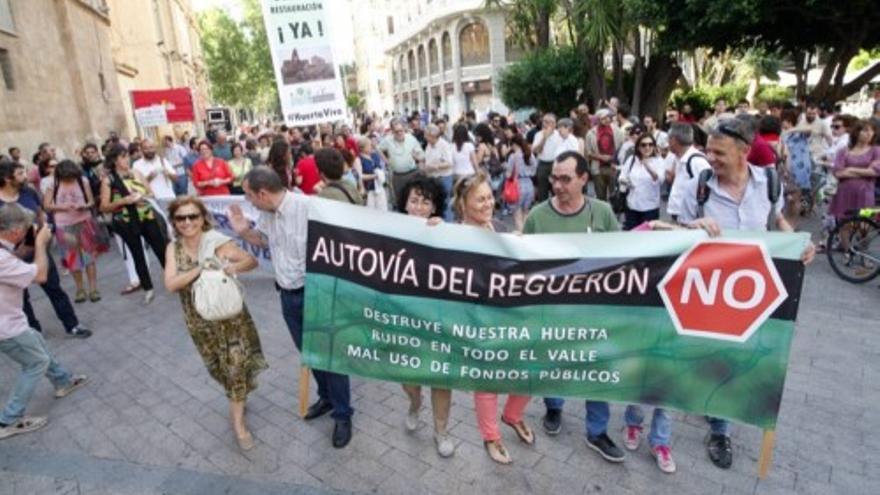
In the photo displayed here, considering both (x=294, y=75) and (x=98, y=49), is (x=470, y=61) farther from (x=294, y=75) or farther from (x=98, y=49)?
(x=294, y=75)

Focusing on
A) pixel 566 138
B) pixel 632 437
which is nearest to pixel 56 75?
pixel 566 138

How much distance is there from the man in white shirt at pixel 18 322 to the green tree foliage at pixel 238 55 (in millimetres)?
49212

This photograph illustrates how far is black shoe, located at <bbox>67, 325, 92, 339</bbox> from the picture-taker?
18.8 feet

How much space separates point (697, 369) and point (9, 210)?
4.55 m

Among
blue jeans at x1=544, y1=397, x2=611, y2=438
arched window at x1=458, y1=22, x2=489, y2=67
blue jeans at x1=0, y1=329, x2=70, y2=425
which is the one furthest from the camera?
arched window at x1=458, y1=22, x2=489, y2=67

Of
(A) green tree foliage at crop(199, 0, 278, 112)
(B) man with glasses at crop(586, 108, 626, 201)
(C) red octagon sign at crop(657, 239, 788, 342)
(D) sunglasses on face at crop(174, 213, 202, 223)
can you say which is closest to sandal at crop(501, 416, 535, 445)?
(C) red octagon sign at crop(657, 239, 788, 342)

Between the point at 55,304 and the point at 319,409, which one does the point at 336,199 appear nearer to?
the point at 319,409

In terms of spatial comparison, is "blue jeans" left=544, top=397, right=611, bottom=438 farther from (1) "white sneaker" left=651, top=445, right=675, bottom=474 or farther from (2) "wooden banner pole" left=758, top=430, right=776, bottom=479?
(2) "wooden banner pole" left=758, top=430, right=776, bottom=479

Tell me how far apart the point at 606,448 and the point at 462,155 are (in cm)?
621

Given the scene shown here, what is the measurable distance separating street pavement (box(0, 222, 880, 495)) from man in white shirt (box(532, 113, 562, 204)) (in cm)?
438

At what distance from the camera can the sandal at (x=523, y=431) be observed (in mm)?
3471

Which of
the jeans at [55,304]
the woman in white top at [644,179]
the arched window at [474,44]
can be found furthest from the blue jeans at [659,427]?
the arched window at [474,44]

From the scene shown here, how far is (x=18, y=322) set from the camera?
3.78 meters

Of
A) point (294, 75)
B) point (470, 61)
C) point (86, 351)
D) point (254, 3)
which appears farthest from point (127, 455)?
point (254, 3)
